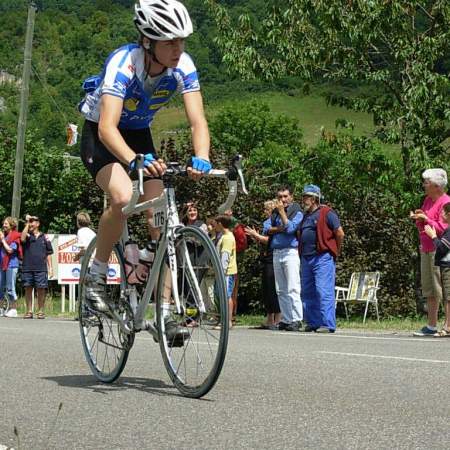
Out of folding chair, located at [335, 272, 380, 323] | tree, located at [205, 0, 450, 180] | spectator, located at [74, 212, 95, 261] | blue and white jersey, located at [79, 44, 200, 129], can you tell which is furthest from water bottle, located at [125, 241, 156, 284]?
tree, located at [205, 0, 450, 180]

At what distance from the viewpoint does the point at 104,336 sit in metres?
7.17

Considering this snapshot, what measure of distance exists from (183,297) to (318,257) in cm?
937

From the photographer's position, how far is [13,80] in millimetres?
105875

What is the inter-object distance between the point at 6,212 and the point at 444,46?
25.7 m

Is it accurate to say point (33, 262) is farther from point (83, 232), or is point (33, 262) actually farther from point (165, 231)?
point (165, 231)

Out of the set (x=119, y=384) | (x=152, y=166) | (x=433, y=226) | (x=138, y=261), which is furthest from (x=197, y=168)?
(x=433, y=226)

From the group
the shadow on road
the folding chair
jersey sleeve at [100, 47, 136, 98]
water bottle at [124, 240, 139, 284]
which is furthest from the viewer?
the folding chair

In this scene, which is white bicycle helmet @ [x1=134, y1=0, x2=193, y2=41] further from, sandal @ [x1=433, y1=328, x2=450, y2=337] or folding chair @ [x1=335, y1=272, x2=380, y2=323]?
folding chair @ [x1=335, y1=272, x2=380, y2=323]

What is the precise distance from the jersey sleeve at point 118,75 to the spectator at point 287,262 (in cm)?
918

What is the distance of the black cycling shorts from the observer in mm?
6570

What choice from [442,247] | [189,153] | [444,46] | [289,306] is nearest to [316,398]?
[442,247]

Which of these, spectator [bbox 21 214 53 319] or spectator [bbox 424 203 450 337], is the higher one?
spectator [bbox 21 214 53 319]

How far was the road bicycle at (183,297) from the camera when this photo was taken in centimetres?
584

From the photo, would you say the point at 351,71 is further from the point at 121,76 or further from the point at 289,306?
the point at 121,76
